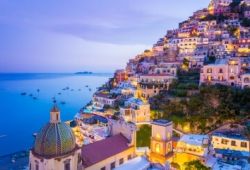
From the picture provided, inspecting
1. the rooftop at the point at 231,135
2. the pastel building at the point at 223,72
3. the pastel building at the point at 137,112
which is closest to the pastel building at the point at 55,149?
the rooftop at the point at 231,135

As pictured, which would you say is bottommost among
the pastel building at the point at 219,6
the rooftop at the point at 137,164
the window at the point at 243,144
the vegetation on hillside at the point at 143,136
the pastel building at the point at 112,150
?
the vegetation on hillside at the point at 143,136

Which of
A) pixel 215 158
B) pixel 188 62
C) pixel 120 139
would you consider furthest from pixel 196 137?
pixel 188 62

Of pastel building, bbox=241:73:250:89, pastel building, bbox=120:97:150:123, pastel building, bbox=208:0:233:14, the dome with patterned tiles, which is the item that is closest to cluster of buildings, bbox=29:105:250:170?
the dome with patterned tiles

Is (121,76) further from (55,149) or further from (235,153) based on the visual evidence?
(55,149)

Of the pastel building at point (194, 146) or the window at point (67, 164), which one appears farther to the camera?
the pastel building at point (194, 146)

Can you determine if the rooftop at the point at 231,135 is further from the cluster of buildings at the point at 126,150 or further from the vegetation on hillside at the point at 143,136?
the vegetation on hillside at the point at 143,136

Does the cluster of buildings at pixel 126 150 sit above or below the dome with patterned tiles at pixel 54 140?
below

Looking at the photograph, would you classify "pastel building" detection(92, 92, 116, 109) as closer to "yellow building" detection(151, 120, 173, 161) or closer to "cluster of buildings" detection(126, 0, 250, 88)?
"cluster of buildings" detection(126, 0, 250, 88)

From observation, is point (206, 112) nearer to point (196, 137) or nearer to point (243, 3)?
point (196, 137)

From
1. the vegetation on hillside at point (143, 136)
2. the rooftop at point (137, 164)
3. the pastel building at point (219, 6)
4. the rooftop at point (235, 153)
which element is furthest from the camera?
the pastel building at point (219, 6)
